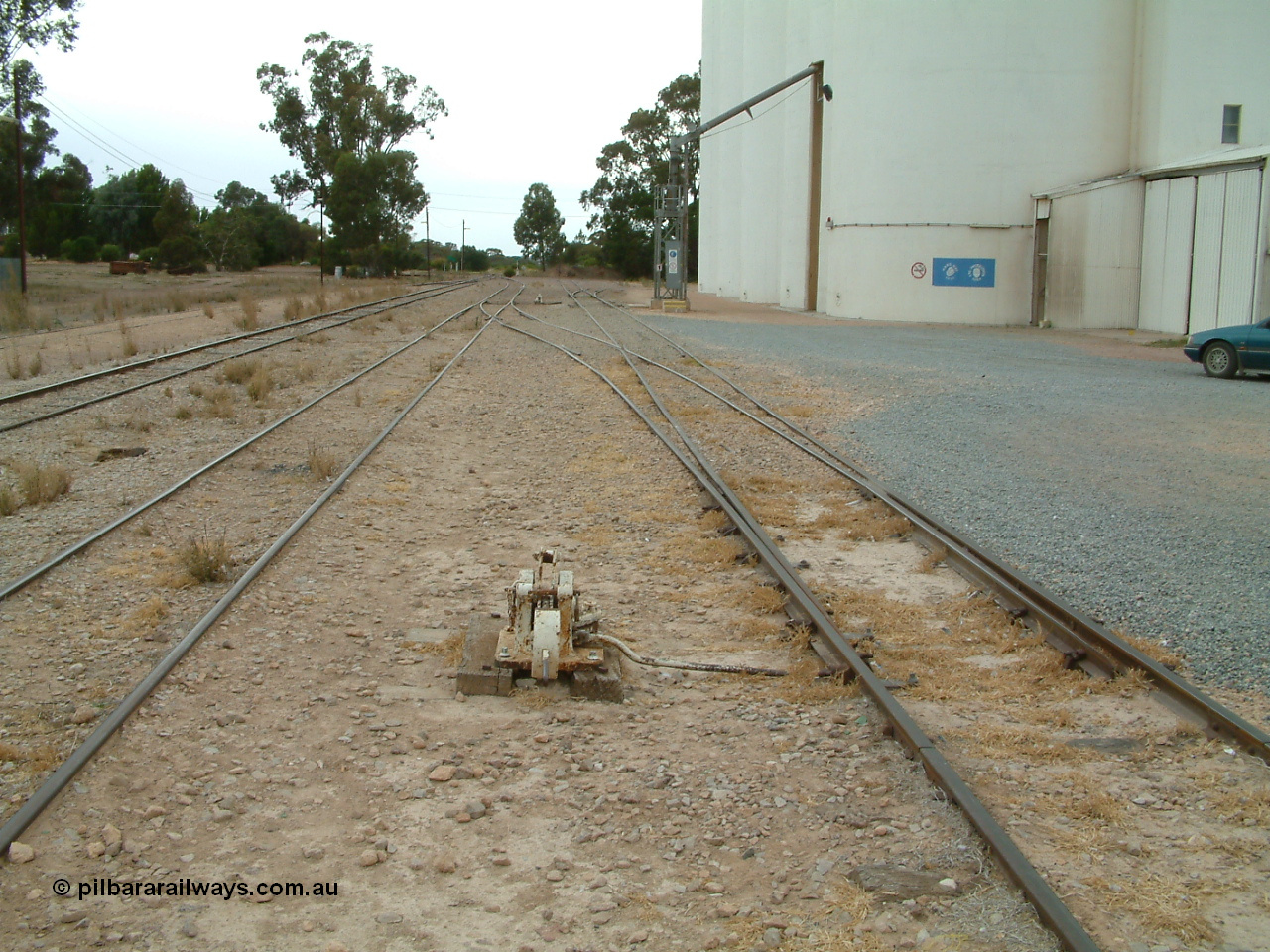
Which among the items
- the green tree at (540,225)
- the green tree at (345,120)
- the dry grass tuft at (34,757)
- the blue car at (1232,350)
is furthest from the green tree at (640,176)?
the dry grass tuft at (34,757)

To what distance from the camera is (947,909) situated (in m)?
3.66

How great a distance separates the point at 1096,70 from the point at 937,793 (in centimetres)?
3556

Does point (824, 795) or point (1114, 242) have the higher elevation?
point (1114, 242)

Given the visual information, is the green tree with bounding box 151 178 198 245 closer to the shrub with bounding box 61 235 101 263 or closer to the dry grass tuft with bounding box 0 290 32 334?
the shrub with bounding box 61 235 101 263

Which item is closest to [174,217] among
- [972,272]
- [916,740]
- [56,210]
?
[56,210]

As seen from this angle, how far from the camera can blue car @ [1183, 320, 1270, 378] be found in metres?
19.2

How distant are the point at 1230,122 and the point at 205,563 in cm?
3504

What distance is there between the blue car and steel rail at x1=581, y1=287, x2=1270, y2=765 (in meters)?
13.1

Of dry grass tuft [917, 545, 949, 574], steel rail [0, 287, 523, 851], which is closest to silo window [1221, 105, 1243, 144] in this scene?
dry grass tuft [917, 545, 949, 574]

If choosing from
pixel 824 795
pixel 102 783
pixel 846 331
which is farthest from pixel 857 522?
pixel 846 331

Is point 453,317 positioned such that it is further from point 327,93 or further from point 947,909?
point 327,93

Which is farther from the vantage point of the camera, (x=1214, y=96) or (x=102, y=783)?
(x=1214, y=96)

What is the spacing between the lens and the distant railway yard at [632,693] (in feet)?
12.3

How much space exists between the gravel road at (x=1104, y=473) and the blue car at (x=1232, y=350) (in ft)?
1.07
